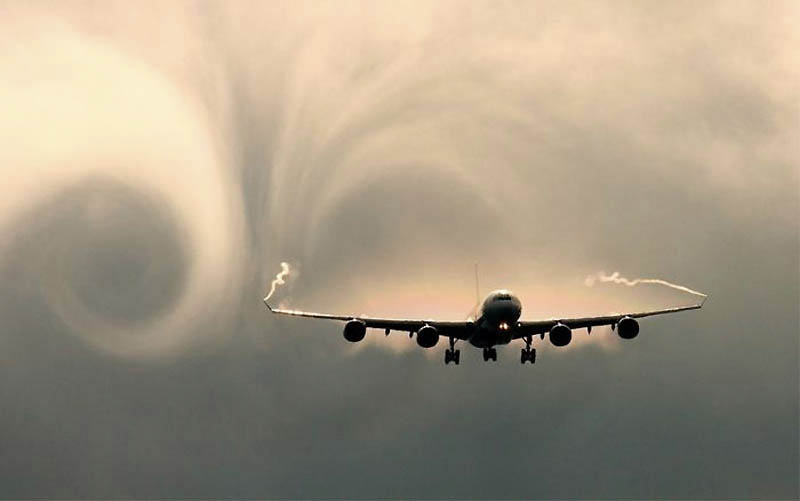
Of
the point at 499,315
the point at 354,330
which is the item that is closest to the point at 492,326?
the point at 499,315

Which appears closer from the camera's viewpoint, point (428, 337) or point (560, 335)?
point (428, 337)

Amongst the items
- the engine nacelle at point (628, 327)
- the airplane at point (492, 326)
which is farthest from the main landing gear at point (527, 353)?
the engine nacelle at point (628, 327)

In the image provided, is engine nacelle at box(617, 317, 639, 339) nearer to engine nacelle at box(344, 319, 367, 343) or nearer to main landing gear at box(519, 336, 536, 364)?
main landing gear at box(519, 336, 536, 364)

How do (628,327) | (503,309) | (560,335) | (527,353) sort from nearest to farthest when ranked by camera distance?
(503,309)
(560,335)
(628,327)
(527,353)

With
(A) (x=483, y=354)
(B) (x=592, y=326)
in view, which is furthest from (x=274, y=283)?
(B) (x=592, y=326)

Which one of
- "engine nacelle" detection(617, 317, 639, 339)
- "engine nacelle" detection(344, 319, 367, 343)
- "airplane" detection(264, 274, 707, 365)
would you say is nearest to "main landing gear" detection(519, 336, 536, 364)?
"airplane" detection(264, 274, 707, 365)

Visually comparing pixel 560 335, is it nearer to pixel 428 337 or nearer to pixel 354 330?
pixel 428 337
